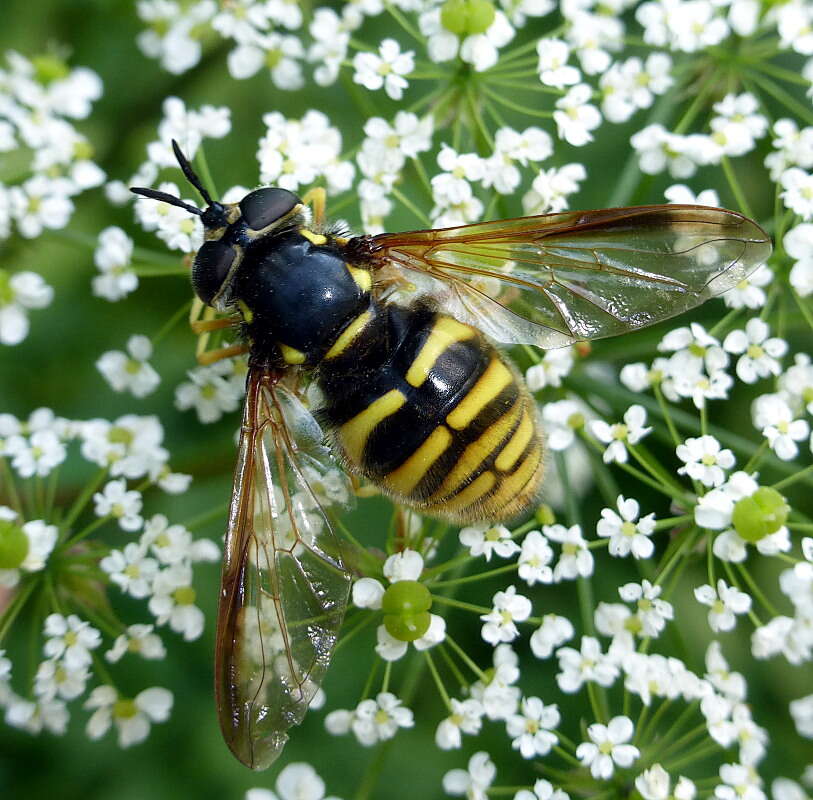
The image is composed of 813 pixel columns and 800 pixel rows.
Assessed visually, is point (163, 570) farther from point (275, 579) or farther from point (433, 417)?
point (433, 417)

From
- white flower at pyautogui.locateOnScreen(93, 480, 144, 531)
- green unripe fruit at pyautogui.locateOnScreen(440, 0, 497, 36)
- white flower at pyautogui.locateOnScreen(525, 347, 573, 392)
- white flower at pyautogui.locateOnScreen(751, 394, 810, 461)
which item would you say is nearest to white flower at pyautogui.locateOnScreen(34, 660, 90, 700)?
white flower at pyautogui.locateOnScreen(93, 480, 144, 531)

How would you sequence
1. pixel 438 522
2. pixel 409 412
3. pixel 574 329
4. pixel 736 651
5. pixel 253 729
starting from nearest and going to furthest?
pixel 253 729 → pixel 409 412 → pixel 574 329 → pixel 438 522 → pixel 736 651

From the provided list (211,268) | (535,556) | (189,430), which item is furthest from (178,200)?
(535,556)

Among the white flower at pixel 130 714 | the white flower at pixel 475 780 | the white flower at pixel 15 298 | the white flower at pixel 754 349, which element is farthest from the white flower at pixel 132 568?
the white flower at pixel 754 349

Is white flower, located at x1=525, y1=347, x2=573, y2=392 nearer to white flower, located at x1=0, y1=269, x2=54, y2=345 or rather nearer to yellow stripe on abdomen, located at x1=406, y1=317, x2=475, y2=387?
yellow stripe on abdomen, located at x1=406, y1=317, x2=475, y2=387

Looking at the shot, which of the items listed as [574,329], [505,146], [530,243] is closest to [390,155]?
[505,146]

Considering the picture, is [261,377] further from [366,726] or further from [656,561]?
[656,561]
